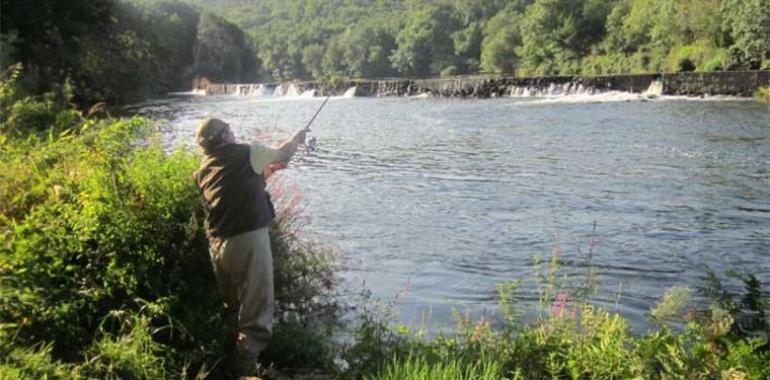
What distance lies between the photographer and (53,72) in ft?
62.6

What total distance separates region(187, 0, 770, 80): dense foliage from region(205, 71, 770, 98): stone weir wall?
8135 mm

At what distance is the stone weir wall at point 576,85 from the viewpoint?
37406 millimetres

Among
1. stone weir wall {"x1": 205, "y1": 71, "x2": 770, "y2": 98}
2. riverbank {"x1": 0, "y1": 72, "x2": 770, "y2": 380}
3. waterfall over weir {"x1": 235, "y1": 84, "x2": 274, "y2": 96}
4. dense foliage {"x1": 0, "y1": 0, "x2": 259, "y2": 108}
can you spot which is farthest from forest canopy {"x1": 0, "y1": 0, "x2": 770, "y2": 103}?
riverbank {"x1": 0, "y1": 72, "x2": 770, "y2": 380}

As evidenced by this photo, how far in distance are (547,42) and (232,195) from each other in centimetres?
8479

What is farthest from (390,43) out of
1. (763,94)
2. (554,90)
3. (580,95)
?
(763,94)

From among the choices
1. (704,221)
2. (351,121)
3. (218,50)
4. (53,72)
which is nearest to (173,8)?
(218,50)

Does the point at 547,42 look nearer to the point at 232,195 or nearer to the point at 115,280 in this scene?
the point at 232,195

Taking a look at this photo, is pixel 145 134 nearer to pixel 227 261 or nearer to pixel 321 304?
pixel 321 304

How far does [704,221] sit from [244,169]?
9.07m

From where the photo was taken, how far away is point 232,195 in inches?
195

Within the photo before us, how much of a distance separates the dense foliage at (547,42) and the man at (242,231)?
1812 inches

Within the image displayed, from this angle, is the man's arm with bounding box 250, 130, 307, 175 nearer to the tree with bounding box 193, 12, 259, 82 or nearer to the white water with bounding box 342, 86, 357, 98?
the white water with bounding box 342, 86, 357, 98

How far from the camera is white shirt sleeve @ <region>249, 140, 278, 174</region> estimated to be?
5004mm

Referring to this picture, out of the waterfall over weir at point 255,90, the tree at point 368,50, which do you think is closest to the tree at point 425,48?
the tree at point 368,50
